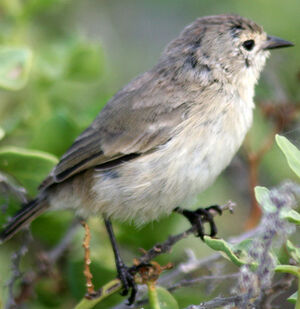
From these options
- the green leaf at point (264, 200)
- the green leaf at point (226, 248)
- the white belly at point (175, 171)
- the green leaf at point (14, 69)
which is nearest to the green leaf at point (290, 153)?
the green leaf at point (264, 200)

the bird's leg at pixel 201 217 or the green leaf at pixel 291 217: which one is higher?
the bird's leg at pixel 201 217

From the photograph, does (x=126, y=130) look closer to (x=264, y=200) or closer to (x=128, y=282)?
(x=128, y=282)

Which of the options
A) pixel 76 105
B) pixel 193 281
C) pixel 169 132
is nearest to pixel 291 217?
pixel 193 281

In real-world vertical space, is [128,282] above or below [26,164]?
below

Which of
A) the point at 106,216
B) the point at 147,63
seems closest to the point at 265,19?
the point at 147,63

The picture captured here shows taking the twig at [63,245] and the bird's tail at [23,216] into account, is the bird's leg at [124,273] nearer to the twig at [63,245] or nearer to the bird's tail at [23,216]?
the twig at [63,245]

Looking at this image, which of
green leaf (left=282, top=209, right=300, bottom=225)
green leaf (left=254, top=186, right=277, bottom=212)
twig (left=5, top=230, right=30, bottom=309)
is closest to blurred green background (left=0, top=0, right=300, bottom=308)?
twig (left=5, top=230, right=30, bottom=309)

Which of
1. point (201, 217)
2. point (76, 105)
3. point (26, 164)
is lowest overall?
point (201, 217)
